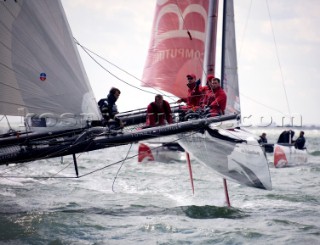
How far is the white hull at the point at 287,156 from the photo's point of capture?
61.8 ft

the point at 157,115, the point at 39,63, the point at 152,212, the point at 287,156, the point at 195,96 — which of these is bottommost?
the point at 152,212

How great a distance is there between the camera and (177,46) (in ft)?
54.6

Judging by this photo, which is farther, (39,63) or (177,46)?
(177,46)

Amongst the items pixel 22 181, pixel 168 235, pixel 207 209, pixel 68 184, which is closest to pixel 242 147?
pixel 207 209

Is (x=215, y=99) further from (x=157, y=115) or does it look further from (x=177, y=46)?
(x=177, y=46)

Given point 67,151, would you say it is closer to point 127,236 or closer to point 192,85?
point 127,236

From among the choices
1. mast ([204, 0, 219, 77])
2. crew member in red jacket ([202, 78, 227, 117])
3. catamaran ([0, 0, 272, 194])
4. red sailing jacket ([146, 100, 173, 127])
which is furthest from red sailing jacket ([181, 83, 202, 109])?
mast ([204, 0, 219, 77])

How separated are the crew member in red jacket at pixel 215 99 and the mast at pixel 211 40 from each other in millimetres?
6148

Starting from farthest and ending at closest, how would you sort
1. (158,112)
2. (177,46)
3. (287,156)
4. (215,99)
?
(287,156)
(177,46)
(215,99)
(158,112)

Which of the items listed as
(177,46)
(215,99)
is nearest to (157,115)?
(215,99)

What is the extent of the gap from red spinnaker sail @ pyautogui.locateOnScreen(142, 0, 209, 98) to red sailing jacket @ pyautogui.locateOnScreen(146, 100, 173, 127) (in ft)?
25.1

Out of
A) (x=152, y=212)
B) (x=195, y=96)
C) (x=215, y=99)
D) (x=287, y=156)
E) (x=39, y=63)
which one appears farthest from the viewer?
(x=287, y=156)

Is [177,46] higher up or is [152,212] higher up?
[177,46]

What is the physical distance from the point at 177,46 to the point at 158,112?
840 cm
